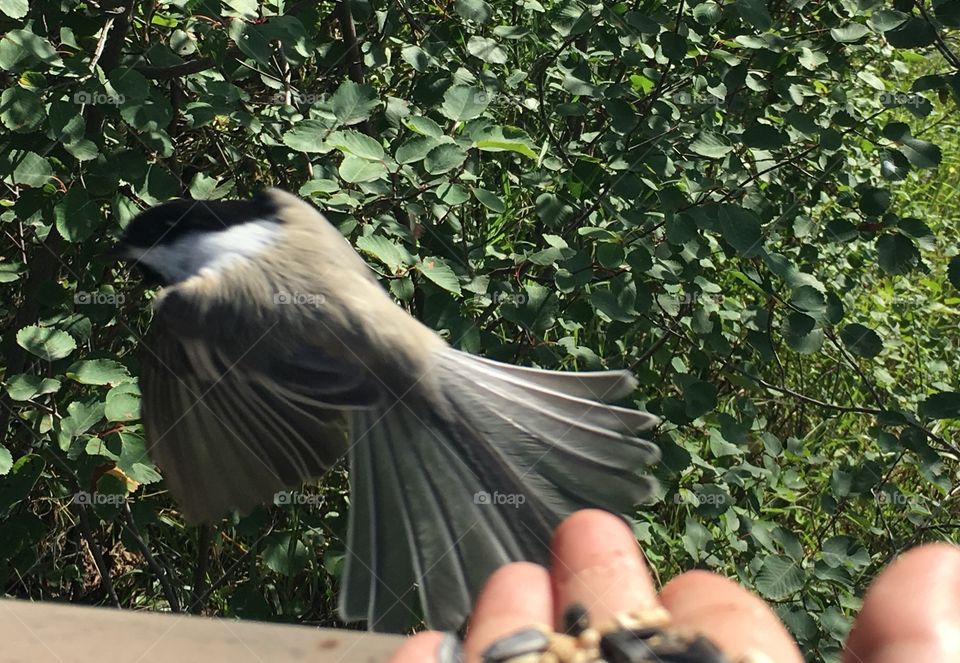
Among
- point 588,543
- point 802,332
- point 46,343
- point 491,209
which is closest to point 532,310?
point 491,209

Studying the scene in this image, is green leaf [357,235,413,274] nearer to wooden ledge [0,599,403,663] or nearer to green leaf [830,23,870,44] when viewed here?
wooden ledge [0,599,403,663]

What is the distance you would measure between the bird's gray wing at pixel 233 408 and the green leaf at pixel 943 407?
84 cm

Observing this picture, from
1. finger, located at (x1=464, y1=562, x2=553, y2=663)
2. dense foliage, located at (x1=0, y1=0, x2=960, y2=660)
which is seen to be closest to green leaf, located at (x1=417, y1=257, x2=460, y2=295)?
dense foliage, located at (x1=0, y1=0, x2=960, y2=660)

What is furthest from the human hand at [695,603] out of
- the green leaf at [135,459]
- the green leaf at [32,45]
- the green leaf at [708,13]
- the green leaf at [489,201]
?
the green leaf at [32,45]

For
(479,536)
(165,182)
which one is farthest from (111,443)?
(479,536)

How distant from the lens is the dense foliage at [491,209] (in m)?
1.60

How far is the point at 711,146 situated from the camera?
5.58ft

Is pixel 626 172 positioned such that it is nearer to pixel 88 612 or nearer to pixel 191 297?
pixel 191 297

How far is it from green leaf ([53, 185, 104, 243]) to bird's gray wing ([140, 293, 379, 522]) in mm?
188

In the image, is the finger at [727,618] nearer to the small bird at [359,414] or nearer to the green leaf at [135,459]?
the small bird at [359,414]

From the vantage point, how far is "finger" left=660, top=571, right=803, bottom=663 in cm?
110

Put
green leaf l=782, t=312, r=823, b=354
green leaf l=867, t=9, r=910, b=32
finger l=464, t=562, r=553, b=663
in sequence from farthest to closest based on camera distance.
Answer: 1. green leaf l=782, t=312, r=823, b=354
2. green leaf l=867, t=9, r=910, b=32
3. finger l=464, t=562, r=553, b=663

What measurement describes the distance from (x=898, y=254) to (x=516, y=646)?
92cm

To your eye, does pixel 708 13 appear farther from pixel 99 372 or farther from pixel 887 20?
pixel 99 372
